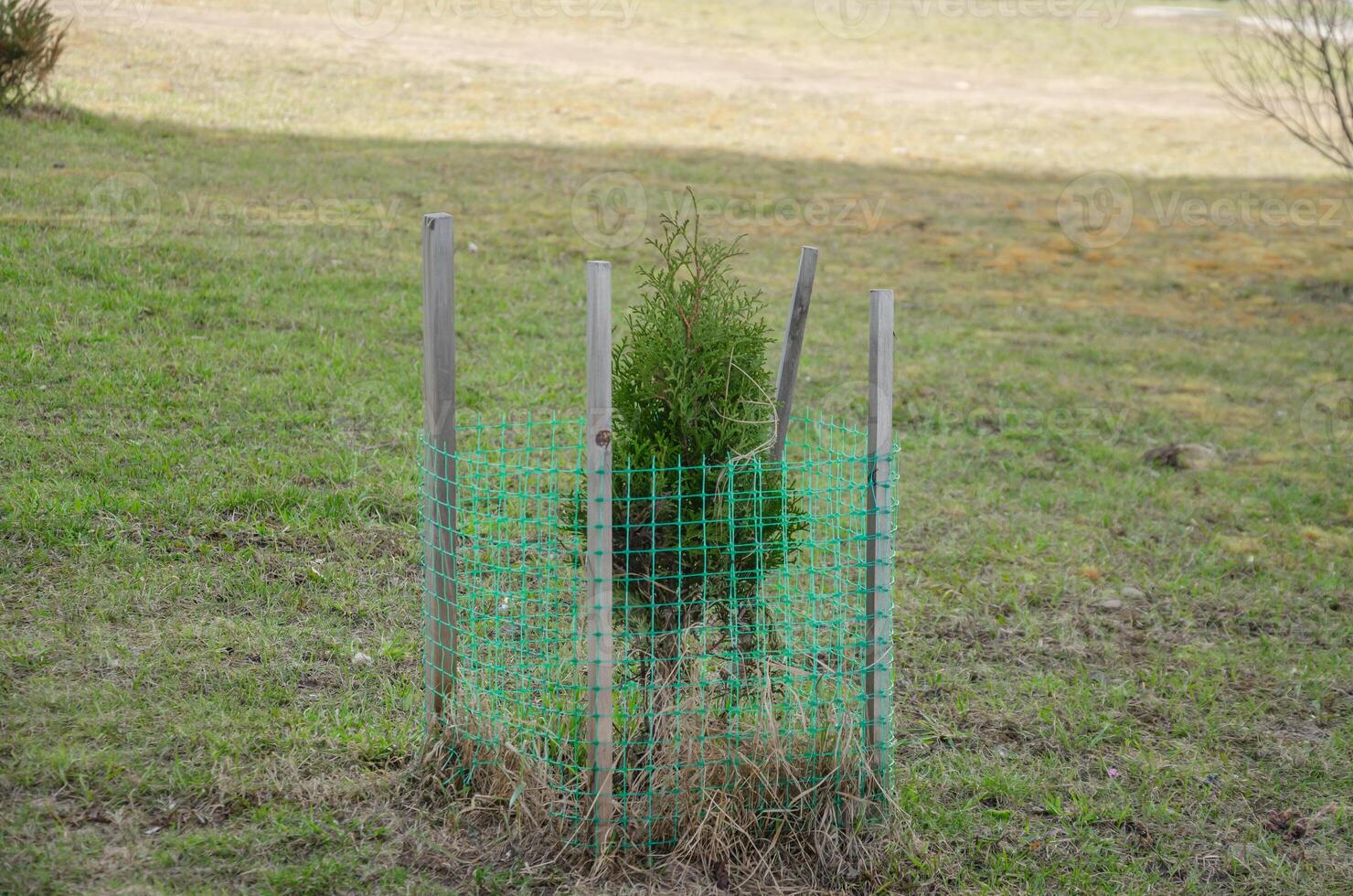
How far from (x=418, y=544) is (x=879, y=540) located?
8.37 ft

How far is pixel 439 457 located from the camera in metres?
3.79

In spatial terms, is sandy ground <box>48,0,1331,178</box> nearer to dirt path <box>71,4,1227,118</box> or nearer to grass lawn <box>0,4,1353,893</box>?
dirt path <box>71,4,1227,118</box>

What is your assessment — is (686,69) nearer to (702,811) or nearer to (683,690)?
(683,690)

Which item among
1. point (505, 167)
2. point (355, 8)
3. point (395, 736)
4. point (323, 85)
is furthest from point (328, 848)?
point (355, 8)

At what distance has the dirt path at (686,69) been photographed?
59.5 feet

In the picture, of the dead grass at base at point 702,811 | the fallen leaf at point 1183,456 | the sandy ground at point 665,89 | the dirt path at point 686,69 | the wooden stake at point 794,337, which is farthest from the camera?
the dirt path at point 686,69

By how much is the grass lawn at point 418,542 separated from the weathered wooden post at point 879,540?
14.0 inches

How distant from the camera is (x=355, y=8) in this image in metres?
21.0

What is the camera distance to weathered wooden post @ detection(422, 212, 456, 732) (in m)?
3.67

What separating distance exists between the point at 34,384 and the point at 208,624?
2.45 metres

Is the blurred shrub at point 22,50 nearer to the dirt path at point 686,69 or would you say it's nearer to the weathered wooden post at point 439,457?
the dirt path at point 686,69

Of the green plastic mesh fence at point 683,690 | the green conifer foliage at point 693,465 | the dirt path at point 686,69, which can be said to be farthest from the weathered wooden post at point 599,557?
the dirt path at point 686,69

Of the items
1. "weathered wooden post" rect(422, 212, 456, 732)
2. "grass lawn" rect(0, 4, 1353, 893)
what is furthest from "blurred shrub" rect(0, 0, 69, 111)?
"weathered wooden post" rect(422, 212, 456, 732)

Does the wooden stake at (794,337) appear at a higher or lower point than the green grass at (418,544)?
higher
